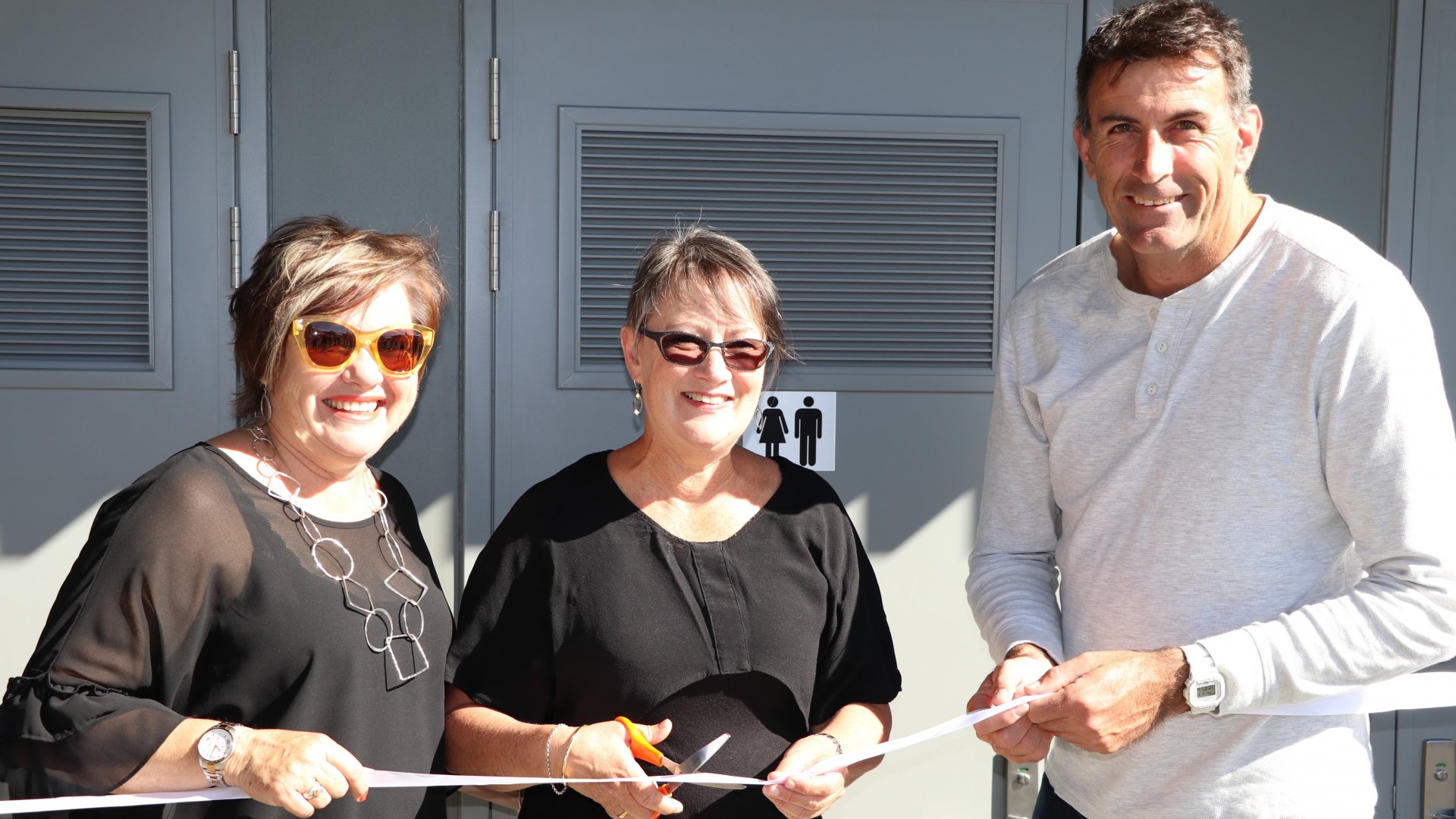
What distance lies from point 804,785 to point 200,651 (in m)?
1.01

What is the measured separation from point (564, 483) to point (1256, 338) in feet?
4.10

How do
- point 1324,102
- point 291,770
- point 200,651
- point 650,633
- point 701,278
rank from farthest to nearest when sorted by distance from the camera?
point 1324,102, point 701,278, point 650,633, point 200,651, point 291,770

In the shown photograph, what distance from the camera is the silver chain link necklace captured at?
1.91 metres

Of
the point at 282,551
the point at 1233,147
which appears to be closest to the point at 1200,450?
the point at 1233,147

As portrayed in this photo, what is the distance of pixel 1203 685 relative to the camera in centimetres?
174

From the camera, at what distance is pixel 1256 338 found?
73.9 inches

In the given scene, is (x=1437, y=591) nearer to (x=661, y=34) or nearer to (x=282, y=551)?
(x=282, y=551)

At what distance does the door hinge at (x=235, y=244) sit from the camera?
9.41 feet

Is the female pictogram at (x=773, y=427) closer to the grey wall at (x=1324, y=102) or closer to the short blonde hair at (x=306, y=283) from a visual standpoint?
the short blonde hair at (x=306, y=283)

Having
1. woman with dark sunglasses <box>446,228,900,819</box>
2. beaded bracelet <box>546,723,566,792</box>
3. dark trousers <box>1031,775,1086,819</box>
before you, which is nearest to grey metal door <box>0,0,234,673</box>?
woman with dark sunglasses <box>446,228,900,819</box>

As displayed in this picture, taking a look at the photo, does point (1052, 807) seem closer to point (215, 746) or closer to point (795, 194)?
point (215, 746)

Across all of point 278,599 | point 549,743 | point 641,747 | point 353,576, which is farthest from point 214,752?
point 641,747

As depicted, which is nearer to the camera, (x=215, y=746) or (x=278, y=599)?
(x=215, y=746)

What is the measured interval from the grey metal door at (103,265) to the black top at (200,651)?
3.74 feet
